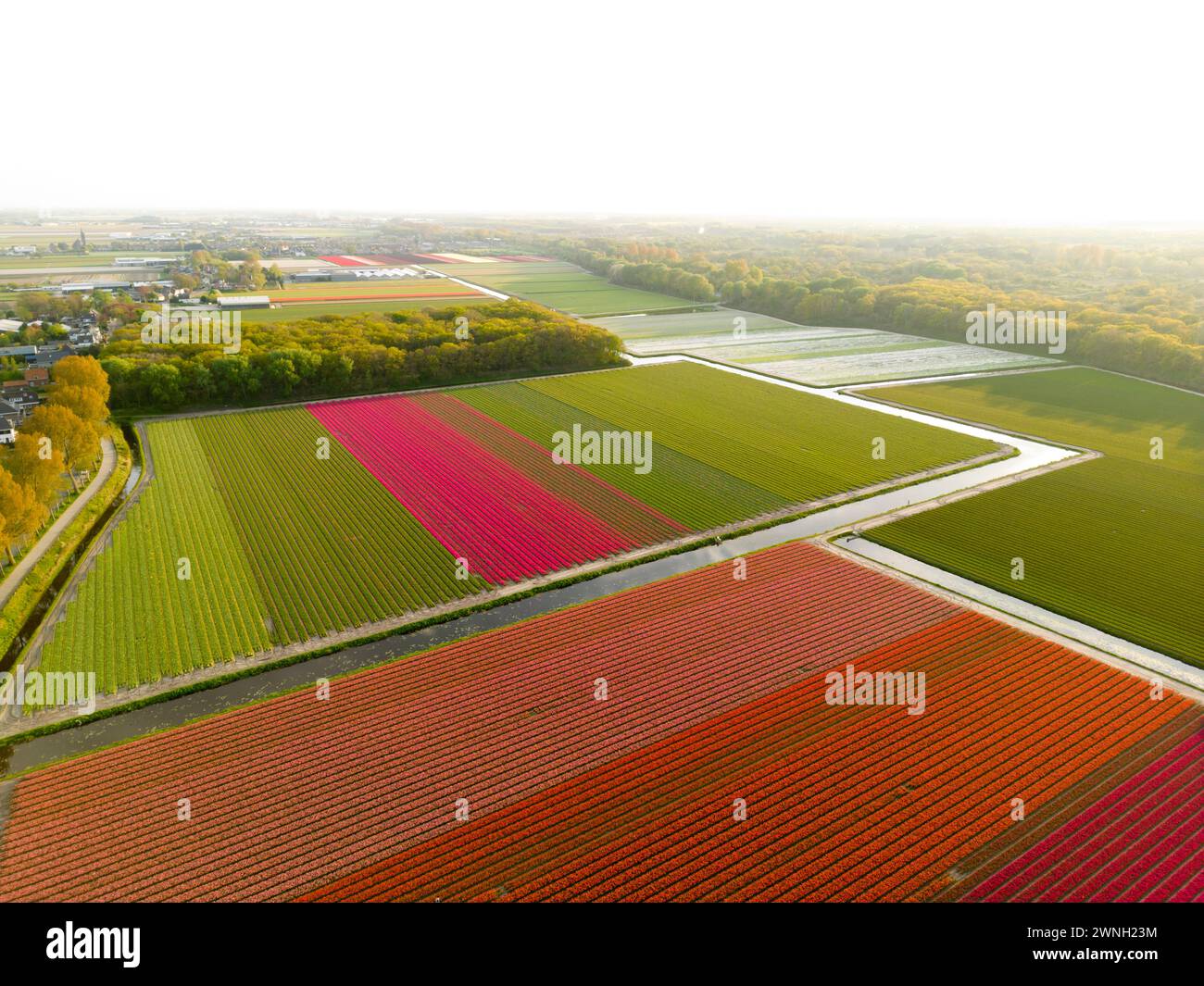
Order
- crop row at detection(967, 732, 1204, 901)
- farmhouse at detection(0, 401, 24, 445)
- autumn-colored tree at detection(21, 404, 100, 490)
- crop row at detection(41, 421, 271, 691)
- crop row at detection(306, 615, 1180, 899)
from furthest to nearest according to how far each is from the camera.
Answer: farmhouse at detection(0, 401, 24, 445), autumn-colored tree at detection(21, 404, 100, 490), crop row at detection(41, 421, 271, 691), crop row at detection(306, 615, 1180, 899), crop row at detection(967, 732, 1204, 901)

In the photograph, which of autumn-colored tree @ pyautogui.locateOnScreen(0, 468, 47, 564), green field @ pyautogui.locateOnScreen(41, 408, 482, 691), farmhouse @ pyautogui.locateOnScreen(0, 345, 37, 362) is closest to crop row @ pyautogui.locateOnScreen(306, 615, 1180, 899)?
green field @ pyautogui.locateOnScreen(41, 408, 482, 691)

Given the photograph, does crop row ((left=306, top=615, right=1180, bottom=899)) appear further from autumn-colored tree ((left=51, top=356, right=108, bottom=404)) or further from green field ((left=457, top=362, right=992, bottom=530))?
autumn-colored tree ((left=51, top=356, right=108, bottom=404))

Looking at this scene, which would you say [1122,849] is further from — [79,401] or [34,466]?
[79,401]

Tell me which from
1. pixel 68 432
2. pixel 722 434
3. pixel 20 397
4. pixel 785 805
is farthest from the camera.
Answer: pixel 20 397

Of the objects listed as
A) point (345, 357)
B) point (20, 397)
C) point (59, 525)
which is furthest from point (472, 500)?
point (20, 397)

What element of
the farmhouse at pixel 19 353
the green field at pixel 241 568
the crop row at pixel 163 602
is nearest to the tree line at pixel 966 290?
the green field at pixel 241 568

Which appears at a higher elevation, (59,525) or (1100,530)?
(59,525)
